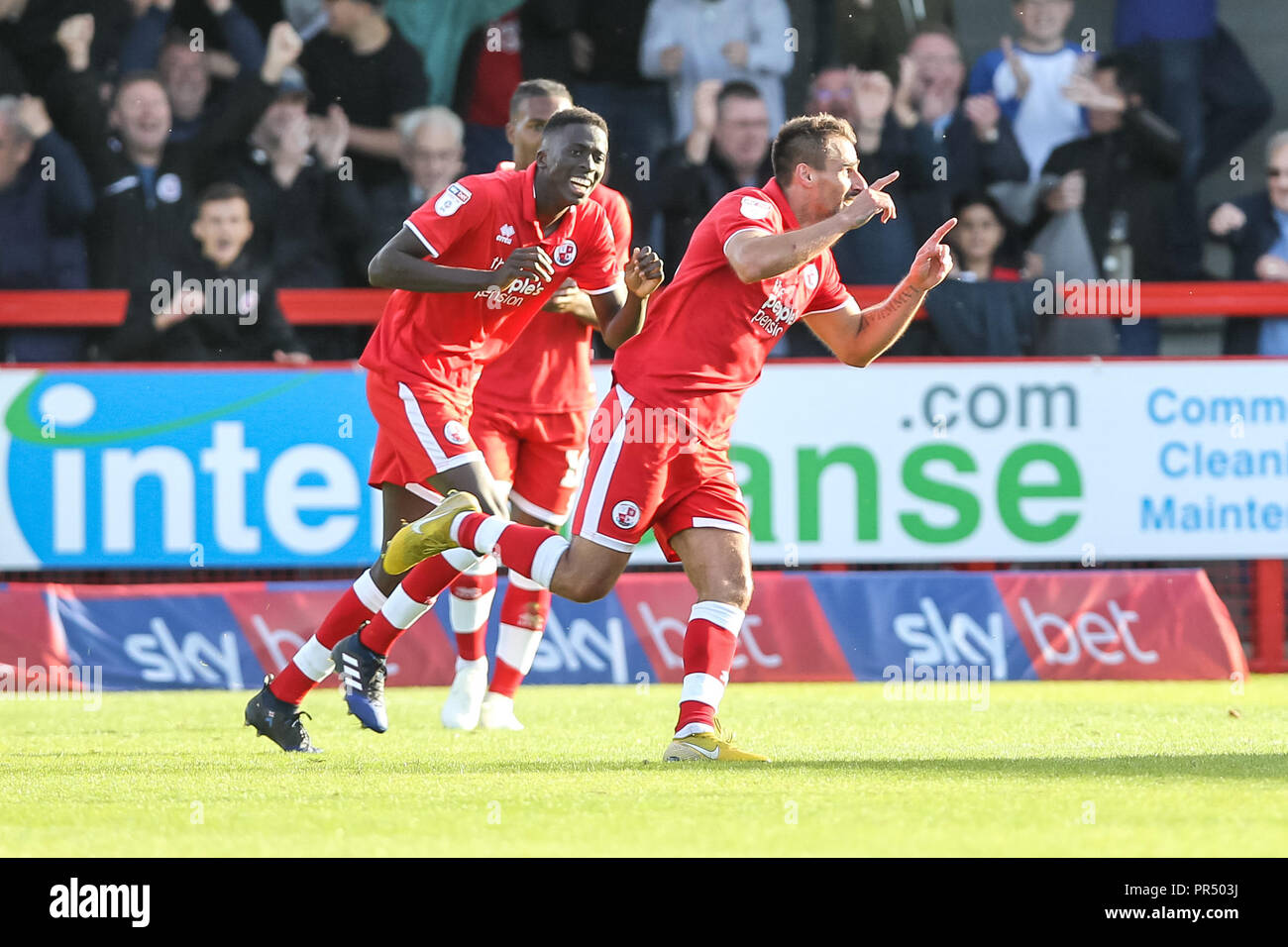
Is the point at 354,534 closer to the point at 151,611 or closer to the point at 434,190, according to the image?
the point at 151,611

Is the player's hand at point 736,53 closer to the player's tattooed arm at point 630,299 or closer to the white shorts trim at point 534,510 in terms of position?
the white shorts trim at point 534,510

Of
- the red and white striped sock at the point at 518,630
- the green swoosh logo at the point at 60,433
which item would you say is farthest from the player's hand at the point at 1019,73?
the red and white striped sock at the point at 518,630

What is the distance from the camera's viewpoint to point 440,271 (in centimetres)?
657

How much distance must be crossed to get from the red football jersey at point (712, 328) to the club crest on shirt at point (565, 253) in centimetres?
55

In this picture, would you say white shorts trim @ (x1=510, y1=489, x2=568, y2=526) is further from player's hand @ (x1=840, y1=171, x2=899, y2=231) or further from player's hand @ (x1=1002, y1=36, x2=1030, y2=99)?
player's hand @ (x1=1002, y1=36, x2=1030, y2=99)

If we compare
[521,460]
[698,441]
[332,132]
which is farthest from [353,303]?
[698,441]

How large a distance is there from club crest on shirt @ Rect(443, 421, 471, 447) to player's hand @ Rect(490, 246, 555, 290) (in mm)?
555

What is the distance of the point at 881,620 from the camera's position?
1092 centimetres

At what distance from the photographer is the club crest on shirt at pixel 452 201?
675 centimetres

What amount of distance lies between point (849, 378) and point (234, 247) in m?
3.98

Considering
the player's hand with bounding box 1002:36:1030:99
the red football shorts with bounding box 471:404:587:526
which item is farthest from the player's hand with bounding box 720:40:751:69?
the red football shorts with bounding box 471:404:587:526

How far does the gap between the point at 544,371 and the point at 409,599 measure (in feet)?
4.79

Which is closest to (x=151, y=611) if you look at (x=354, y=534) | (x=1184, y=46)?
(x=354, y=534)

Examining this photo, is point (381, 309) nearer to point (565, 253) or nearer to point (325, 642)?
point (565, 253)
